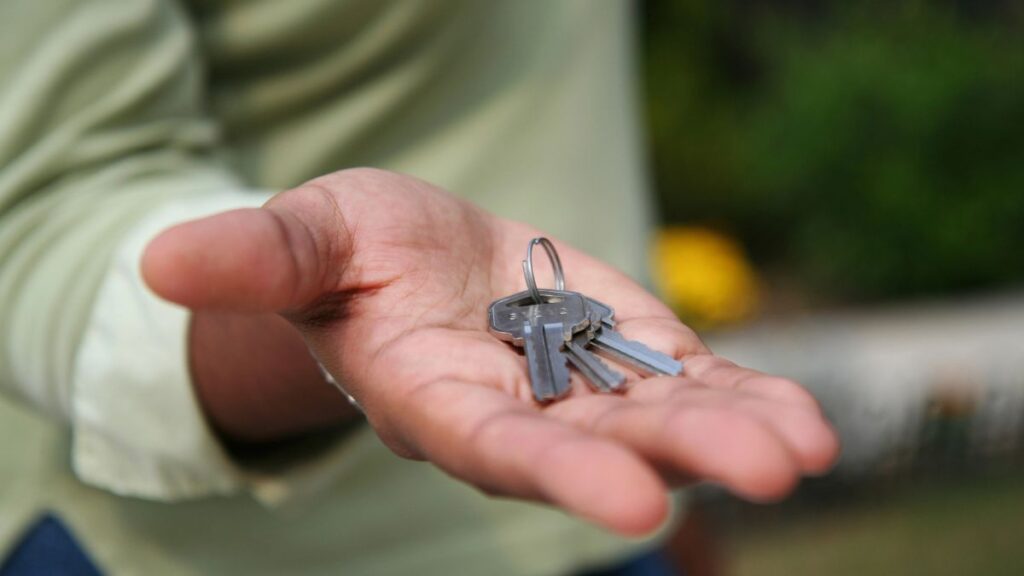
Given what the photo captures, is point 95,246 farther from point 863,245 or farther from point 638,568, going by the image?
point 863,245

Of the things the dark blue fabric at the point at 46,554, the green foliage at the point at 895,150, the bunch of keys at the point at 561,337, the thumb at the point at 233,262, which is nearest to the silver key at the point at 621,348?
the bunch of keys at the point at 561,337

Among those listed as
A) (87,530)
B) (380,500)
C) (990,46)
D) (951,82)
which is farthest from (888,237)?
(87,530)

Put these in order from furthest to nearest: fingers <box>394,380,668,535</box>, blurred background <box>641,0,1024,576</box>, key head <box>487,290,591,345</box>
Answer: blurred background <box>641,0,1024,576</box> → key head <box>487,290,591,345</box> → fingers <box>394,380,668,535</box>

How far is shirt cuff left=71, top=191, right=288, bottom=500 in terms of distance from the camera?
171 centimetres

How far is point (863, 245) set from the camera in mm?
5645

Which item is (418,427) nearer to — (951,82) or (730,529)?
(730,529)

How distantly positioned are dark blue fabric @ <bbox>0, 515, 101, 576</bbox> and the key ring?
1003mm

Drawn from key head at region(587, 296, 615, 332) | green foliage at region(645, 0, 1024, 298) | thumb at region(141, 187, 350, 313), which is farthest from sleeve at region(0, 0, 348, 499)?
green foliage at region(645, 0, 1024, 298)

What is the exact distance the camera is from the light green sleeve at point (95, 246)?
173 centimetres

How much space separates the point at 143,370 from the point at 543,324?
0.66m

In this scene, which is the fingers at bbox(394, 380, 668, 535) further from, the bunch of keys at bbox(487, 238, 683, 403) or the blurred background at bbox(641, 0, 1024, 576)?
the blurred background at bbox(641, 0, 1024, 576)

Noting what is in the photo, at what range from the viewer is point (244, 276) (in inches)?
49.1

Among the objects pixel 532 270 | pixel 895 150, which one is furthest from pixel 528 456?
pixel 895 150

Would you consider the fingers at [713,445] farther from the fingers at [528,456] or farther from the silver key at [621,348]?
the silver key at [621,348]
